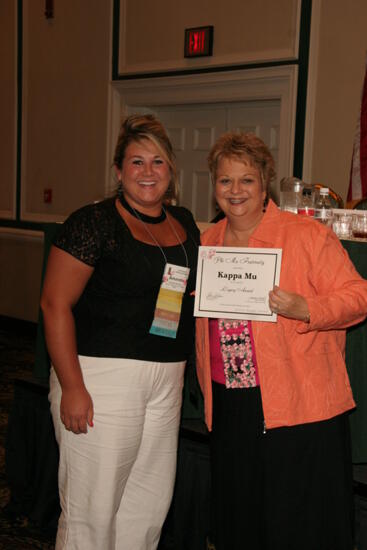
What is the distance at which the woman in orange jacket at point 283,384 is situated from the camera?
75.8 inches

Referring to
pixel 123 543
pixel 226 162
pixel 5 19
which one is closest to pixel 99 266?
pixel 226 162

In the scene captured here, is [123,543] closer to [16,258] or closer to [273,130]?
[273,130]

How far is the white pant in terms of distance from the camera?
202 cm

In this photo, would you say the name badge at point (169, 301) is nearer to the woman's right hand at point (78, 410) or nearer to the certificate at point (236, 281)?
the certificate at point (236, 281)

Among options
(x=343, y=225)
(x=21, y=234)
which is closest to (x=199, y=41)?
(x=21, y=234)

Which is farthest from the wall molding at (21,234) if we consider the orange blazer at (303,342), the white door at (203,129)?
the orange blazer at (303,342)

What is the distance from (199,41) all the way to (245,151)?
3890mm

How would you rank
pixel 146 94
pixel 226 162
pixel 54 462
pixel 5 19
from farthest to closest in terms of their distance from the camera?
pixel 5 19, pixel 146 94, pixel 54 462, pixel 226 162

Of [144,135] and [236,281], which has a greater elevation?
[144,135]

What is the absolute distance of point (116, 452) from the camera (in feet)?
6.61

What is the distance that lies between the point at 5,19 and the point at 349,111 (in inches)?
164

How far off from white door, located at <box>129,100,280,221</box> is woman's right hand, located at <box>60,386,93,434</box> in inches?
153

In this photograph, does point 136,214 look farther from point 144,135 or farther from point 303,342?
point 303,342

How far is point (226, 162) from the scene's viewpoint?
1.97 m
